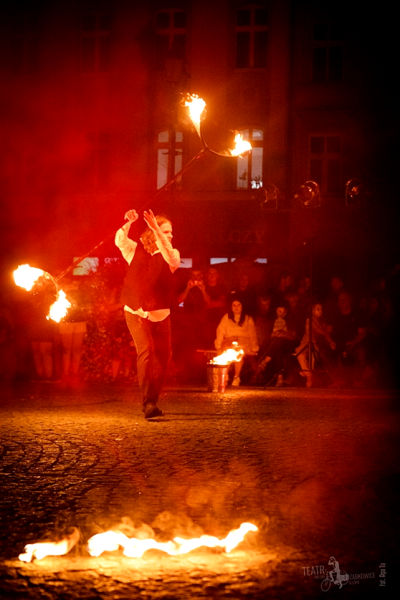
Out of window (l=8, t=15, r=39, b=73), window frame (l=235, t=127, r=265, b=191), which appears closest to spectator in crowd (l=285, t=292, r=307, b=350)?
window frame (l=235, t=127, r=265, b=191)

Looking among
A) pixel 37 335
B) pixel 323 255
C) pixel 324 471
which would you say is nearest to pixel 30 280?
pixel 324 471

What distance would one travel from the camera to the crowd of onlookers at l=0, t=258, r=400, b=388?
1566 cm

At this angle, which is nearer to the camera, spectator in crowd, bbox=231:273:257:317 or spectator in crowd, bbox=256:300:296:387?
spectator in crowd, bbox=256:300:296:387

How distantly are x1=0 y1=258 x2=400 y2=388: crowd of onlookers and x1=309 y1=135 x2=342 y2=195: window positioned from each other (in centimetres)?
1161

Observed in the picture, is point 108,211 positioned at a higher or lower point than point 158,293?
higher

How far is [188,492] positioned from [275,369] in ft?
32.3

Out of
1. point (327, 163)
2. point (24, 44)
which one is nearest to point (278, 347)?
point (327, 163)

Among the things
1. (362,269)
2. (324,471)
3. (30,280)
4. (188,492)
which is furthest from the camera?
(362,269)

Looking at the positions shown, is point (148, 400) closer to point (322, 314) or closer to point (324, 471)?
point (324, 471)

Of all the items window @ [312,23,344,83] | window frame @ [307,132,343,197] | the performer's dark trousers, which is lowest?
the performer's dark trousers

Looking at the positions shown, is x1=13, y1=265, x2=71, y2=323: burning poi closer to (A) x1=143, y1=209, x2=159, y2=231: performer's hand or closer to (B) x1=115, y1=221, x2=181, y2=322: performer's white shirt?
(B) x1=115, y1=221, x2=181, y2=322: performer's white shirt

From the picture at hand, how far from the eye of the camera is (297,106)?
1093 inches

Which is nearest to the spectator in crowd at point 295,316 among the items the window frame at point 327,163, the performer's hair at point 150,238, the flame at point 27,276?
the performer's hair at point 150,238

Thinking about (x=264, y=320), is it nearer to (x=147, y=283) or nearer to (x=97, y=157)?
(x=147, y=283)
